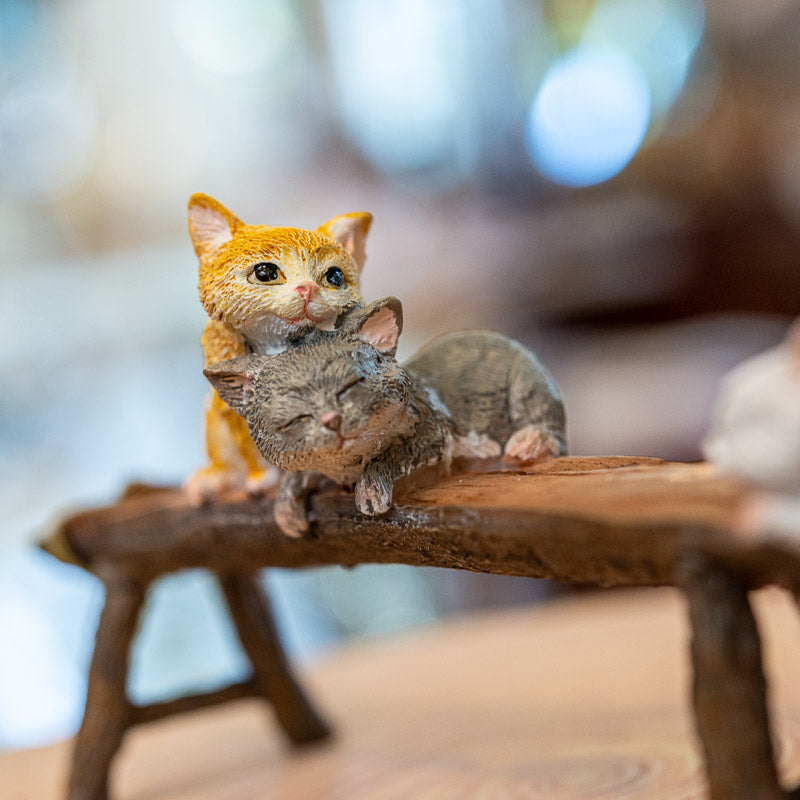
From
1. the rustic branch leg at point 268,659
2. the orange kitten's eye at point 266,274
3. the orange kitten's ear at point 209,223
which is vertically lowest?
the rustic branch leg at point 268,659

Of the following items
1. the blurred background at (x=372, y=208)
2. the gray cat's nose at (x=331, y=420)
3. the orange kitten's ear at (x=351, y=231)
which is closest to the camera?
the gray cat's nose at (x=331, y=420)

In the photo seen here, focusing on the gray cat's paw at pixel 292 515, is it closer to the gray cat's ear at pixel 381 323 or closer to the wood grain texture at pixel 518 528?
the wood grain texture at pixel 518 528

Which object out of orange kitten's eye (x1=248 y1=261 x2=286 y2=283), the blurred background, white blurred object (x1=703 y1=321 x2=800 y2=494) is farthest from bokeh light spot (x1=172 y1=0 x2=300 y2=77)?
white blurred object (x1=703 y1=321 x2=800 y2=494)

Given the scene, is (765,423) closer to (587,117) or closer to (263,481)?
(263,481)

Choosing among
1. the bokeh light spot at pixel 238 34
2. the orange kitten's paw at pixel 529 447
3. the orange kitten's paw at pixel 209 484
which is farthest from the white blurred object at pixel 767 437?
the bokeh light spot at pixel 238 34

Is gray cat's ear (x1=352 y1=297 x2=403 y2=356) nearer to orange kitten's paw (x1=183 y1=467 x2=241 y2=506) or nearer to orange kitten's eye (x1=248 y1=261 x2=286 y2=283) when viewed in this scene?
orange kitten's eye (x1=248 y1=261 x2=286 y2=283)

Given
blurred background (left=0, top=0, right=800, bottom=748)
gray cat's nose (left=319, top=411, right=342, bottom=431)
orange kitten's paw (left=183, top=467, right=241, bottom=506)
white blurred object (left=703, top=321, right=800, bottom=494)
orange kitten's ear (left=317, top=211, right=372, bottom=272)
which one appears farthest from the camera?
blurred background (left=0, top=0, right=800, bottom=748)

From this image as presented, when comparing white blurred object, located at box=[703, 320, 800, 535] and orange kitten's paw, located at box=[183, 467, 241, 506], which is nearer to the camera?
white blurred object, located at box=[703, 320, 800, 535]
